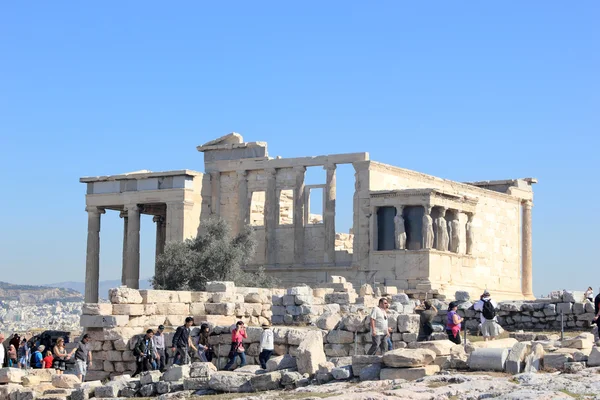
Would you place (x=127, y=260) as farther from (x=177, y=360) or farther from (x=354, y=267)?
(x=177, y=360)

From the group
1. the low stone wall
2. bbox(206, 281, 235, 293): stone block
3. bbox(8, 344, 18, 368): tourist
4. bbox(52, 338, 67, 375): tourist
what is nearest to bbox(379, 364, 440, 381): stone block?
the low stone wall

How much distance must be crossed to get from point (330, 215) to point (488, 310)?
1867 cm

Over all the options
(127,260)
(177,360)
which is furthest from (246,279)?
(177,360)

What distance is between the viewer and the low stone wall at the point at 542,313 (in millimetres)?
22188

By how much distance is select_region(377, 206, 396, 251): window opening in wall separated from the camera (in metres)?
37.0

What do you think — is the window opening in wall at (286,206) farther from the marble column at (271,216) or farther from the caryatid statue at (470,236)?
the caryatid statue at (470,236)

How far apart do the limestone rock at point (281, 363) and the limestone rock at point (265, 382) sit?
0.92 metres

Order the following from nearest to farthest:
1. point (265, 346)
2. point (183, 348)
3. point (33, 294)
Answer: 1. point (265, 346)
2. point (183, 348)
3. point (33, 294)

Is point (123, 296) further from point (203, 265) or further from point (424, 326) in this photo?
point (203, 265)

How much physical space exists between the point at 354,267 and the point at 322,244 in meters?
1.76

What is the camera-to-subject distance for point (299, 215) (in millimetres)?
38562

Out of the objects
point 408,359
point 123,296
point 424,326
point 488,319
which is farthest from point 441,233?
point 408,359

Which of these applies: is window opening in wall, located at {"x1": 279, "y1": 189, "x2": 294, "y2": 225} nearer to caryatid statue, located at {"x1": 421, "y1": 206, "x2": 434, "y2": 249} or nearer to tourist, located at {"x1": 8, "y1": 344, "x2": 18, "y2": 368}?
caryatid statue, located at {"x1": 421, "y1": 206, "x2": 434, "y2": 249}

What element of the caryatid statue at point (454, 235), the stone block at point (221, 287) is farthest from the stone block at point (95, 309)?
the caryatid statue at point (454, 235)
